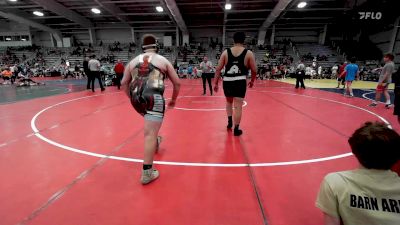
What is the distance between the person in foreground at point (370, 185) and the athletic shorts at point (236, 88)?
3235mm

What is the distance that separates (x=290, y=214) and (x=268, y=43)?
3729 centimetres

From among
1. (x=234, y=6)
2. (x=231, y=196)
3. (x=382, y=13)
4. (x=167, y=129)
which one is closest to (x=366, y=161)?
(x=231, y=196)

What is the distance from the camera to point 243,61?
4457 mm

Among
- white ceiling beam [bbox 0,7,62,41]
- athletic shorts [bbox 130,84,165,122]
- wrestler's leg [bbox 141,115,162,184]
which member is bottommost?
wrestler's leg [bbox 141,115,162,184]

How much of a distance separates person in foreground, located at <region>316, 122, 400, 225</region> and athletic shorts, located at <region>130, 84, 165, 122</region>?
203cm

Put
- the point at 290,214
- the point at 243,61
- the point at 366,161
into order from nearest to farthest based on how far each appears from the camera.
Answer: the point at 366,161 < the point at 290,214 < the point at 243,61

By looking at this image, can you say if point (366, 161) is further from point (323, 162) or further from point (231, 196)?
point (323, 162)

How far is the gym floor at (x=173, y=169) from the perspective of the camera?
2303 millimetres

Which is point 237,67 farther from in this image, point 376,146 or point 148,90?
point 376,146

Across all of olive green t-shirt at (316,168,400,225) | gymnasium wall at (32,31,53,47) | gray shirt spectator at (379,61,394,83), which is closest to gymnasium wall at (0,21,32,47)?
gymnasium wall at (32,31,53,47)

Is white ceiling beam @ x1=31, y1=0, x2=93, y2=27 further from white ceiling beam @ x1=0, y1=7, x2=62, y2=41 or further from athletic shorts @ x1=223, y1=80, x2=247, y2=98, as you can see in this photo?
athletic shorts @ x1=223, y1=80, x2=247, y2=98

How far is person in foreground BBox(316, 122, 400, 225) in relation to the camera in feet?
4.00

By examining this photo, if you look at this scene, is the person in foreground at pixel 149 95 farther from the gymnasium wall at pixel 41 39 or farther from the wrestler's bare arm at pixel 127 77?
the gymnasium wall at pixel 41 39

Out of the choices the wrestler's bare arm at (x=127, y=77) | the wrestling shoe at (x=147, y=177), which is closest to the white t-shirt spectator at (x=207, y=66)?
the wrestler's bare arm at (x=127, y=77)
